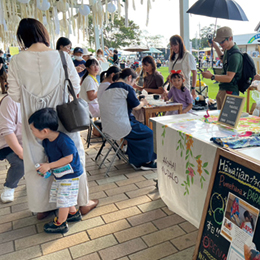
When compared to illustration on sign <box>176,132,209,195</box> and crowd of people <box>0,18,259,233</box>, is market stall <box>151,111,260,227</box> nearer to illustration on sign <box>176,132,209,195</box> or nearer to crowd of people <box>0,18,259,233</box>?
illustration on sign <box>176,132,209,195</box>

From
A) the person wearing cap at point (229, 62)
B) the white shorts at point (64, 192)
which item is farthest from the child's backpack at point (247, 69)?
the white shorts at point (64, 192)

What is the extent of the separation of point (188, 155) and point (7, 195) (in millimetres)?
1865

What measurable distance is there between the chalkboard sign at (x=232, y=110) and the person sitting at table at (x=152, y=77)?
7.69 feet

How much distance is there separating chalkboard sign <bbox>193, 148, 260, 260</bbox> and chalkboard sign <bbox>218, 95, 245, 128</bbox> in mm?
630

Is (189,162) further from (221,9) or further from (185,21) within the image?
(185,21)

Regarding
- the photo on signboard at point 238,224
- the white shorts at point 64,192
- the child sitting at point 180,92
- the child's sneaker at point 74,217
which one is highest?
the child sitting at point 180,92

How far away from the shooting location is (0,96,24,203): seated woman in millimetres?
2406

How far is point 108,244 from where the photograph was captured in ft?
6.61

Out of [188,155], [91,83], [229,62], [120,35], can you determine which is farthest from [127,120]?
[120,35]

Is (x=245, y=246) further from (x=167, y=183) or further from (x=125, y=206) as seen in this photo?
(x=125, y=206)

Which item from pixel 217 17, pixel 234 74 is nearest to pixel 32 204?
pixel 234 74

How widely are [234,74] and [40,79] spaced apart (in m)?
1.96

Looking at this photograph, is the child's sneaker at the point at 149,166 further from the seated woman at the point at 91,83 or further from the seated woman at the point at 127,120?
the seated woman at the point at 91,83

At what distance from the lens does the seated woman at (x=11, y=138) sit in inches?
94.7
